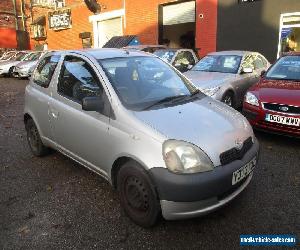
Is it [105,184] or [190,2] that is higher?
[190,2]

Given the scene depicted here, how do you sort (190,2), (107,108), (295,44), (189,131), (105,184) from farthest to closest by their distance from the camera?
(190,2) < (295,44) < (105,184) < (107,108) < (189,131)

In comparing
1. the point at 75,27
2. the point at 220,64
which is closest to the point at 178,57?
the point at 220,64

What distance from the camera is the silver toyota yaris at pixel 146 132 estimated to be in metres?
2.83

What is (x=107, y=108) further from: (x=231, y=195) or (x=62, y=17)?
(x=62, y=17)

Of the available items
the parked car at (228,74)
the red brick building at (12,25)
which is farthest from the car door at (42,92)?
the red brick building at (12,25)

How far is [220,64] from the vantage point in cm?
807

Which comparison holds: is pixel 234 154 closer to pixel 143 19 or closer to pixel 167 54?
pixel 167 54

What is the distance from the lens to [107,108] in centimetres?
338

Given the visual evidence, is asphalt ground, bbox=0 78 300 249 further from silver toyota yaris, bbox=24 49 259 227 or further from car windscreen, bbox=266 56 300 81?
car windscreen, bbox=266 56 300 81

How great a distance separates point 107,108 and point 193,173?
118 centimetres

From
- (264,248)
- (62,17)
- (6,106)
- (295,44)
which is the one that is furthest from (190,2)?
(264,248)

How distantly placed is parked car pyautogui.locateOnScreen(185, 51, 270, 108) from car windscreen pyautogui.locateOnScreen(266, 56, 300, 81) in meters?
0.90

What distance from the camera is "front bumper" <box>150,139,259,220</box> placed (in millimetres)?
2748

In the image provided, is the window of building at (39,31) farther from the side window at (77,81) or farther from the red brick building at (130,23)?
the side window at (77,81)
